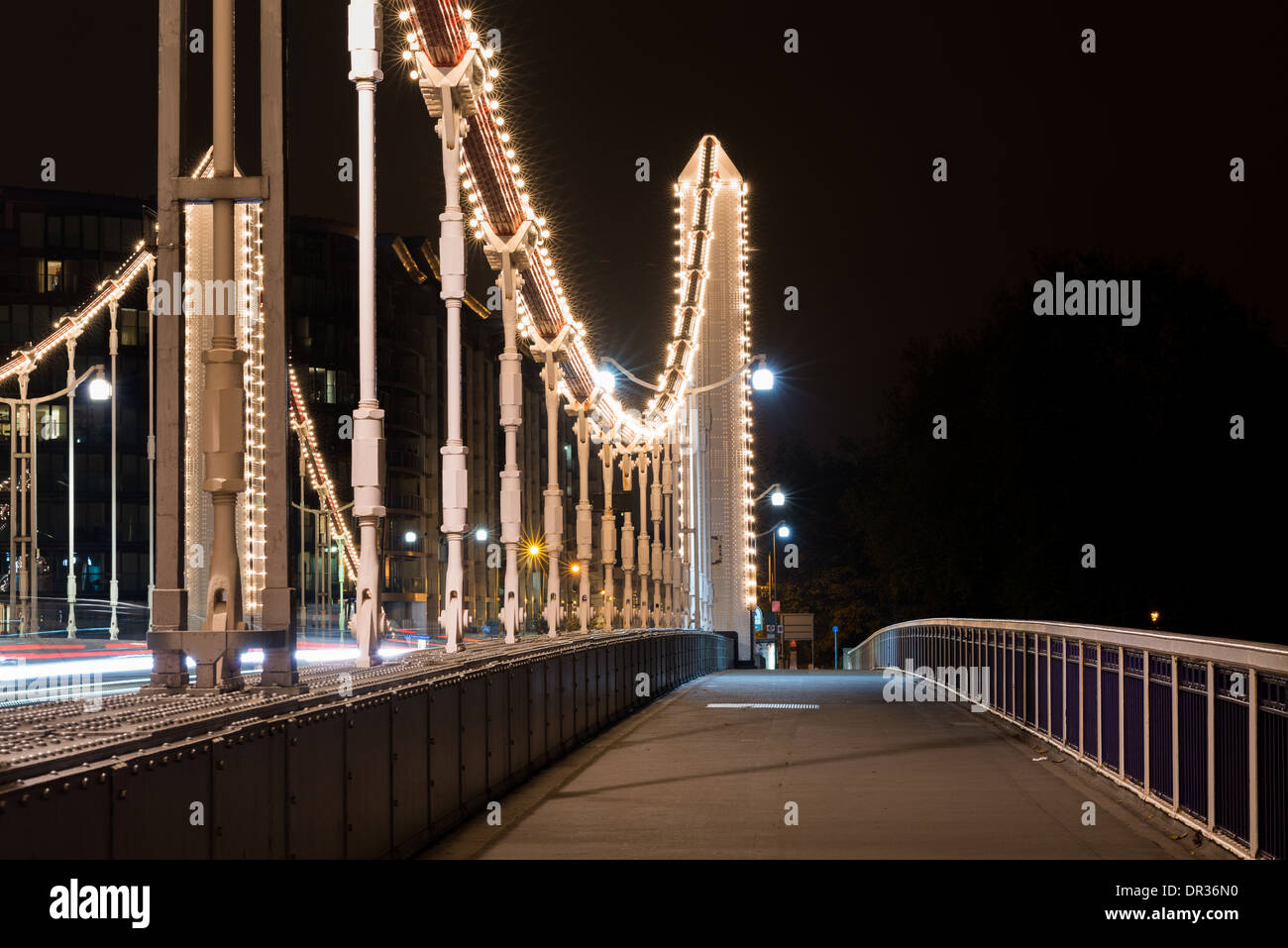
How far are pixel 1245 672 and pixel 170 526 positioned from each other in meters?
5.41

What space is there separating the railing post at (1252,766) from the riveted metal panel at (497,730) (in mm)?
4944

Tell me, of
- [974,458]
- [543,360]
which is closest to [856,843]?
[543,360]

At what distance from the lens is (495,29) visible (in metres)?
19.0

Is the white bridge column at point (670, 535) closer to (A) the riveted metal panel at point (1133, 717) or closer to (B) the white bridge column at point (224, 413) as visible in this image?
(A) the riveted metal panel at point (1133, 717)

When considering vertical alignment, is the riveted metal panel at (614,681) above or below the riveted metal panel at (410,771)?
below

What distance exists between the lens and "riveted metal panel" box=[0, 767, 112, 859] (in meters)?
4.88

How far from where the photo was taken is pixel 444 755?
10.9 meters

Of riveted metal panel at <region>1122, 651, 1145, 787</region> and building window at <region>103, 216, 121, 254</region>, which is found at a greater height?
building window at <region>103, 216, 121, 254</region>

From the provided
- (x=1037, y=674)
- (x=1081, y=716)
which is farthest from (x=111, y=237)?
(x=1081, y=716)

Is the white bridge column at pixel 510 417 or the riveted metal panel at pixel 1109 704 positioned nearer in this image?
the riveted metal panel at pixel 1109 704

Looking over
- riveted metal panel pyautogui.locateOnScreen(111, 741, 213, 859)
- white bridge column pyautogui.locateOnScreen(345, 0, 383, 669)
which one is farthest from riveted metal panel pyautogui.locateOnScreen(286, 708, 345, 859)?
white bridge column pyautogui.locateOnScreen(345, 0, 383, 669)

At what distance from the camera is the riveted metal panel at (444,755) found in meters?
10.5

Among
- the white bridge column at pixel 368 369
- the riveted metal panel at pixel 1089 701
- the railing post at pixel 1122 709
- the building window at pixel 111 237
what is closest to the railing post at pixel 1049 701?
the riveted metal panel at pixel 1089 701

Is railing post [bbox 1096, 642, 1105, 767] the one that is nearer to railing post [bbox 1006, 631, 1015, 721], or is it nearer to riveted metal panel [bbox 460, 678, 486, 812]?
riveted metal panel [bbox 460, 678, 486, 812]
